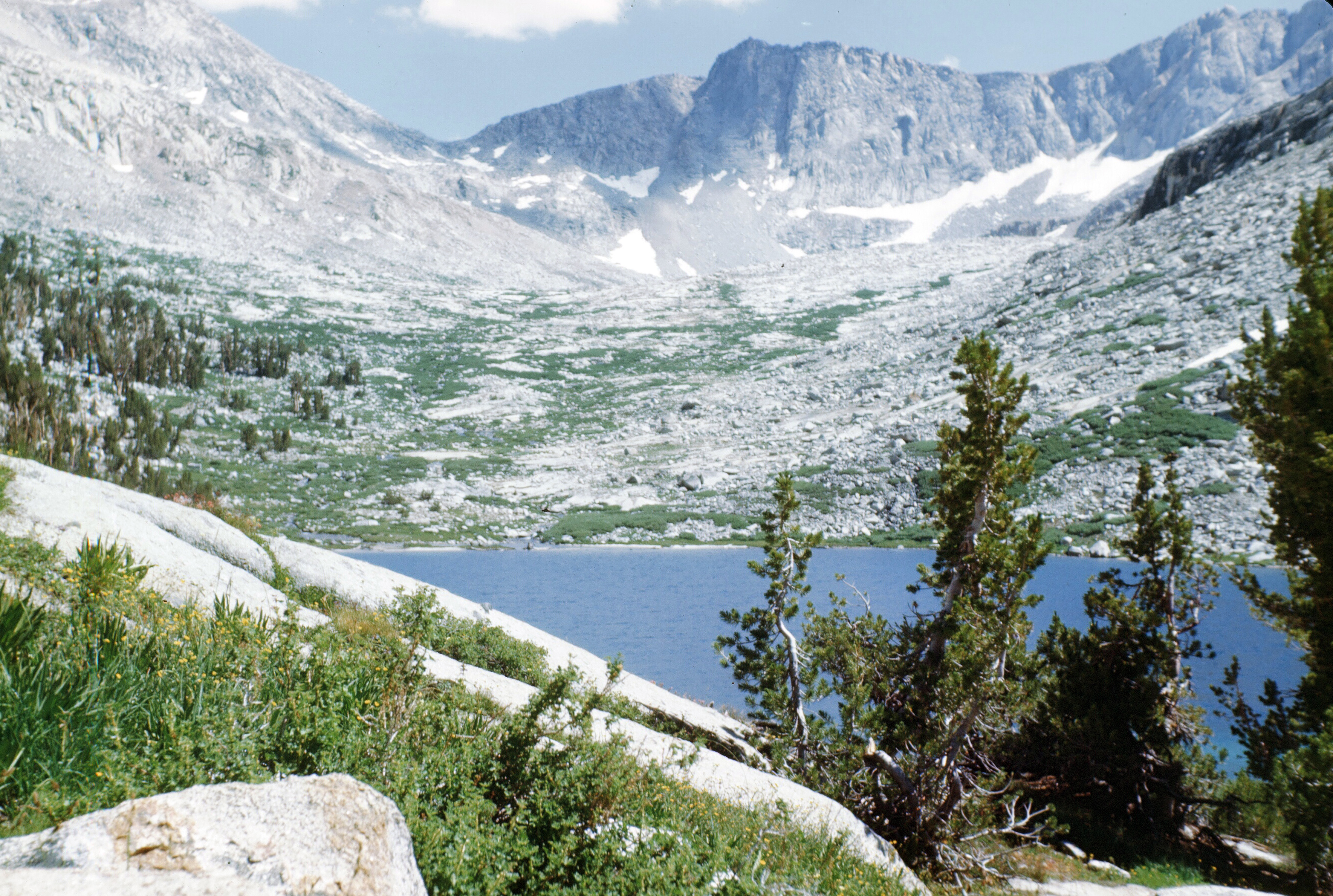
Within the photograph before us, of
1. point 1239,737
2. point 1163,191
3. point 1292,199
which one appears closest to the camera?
point 1239,737

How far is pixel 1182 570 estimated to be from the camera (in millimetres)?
13547

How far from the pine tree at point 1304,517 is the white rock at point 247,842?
38.7 ft

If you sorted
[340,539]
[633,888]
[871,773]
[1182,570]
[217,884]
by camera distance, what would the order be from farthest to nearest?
[340,539]
[1182,570]
[871,773]
[633,888]
[217,884]

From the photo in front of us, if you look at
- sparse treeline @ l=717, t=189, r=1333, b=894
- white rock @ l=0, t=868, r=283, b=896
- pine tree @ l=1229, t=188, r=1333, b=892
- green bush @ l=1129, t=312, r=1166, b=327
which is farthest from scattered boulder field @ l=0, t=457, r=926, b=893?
green bush @ l=1129, t=312, r=1166, b=327

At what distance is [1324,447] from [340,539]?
73987mm

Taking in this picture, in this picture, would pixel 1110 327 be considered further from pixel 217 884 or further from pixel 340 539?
pixel 217 884

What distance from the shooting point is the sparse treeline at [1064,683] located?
399 inches

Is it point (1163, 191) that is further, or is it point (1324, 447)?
point (1163, 191)

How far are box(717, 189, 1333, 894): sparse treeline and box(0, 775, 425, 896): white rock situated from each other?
797 cm

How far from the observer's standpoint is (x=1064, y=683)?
14.5m

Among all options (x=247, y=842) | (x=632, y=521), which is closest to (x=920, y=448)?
(x=632, y=521)

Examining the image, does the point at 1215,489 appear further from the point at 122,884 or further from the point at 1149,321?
the point at 122,884

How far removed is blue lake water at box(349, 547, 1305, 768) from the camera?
27188 mm

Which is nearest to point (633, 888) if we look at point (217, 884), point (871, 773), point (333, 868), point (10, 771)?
point (333, 868)
